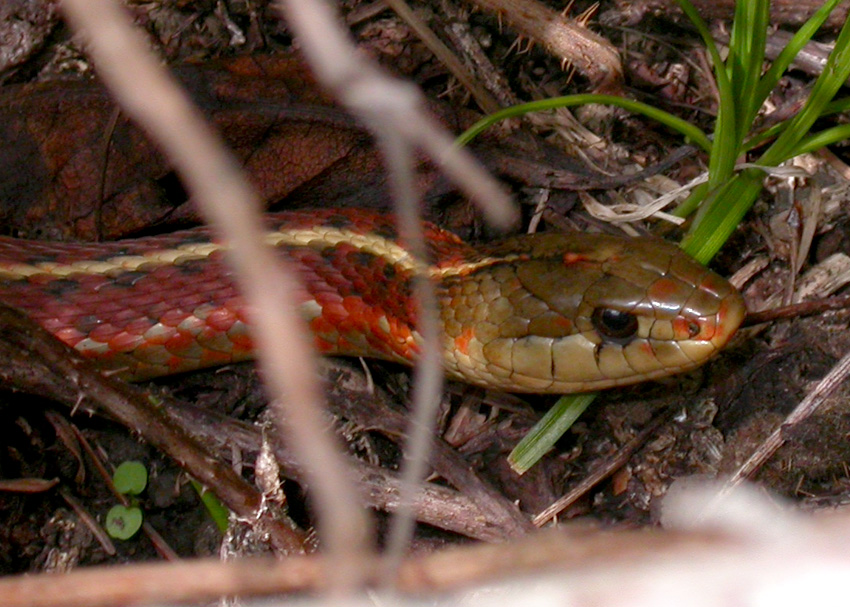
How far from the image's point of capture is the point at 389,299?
7.72ft

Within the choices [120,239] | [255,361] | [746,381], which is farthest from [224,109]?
[746,381]

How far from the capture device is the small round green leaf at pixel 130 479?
2.22 metres

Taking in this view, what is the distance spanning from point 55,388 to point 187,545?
1.57 feet

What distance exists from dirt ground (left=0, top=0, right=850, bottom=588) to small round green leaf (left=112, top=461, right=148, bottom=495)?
37mm

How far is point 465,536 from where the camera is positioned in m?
2.18

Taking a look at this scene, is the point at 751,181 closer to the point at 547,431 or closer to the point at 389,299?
the point at 547,431

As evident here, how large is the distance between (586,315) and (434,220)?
1.92 ft

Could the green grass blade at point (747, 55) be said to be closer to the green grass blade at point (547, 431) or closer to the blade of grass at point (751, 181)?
the blade of grass at point (751, 181)

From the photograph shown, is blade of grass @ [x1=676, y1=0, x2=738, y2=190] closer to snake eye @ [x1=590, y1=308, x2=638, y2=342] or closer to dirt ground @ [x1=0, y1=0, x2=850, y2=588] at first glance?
dirt ground @ [x1=0, y1=0, x2=850, y2=588]

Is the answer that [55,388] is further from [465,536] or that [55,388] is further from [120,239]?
[465,536]

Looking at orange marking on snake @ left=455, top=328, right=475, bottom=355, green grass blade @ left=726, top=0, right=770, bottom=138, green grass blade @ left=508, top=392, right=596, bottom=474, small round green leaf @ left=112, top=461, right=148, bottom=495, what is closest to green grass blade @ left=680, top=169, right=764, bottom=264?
green grass blade @ left=726, top=0, right=770, bottom=138

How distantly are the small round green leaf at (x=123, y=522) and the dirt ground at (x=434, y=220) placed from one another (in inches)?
1.1

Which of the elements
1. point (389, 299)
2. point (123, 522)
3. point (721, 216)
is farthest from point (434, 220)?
point (123, 522)

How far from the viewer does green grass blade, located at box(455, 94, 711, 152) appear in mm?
2373
